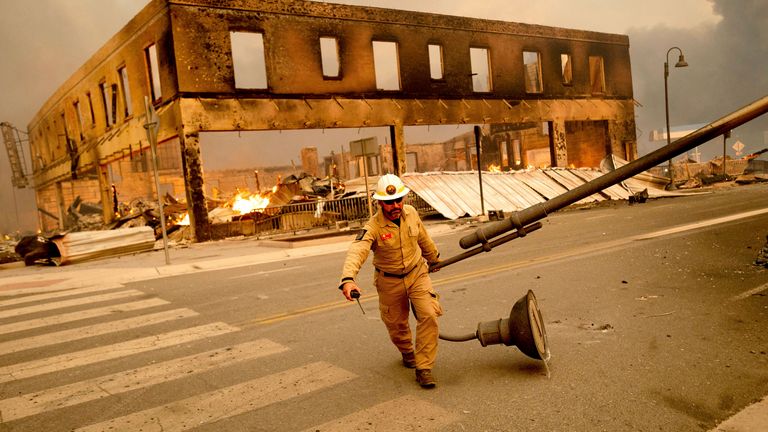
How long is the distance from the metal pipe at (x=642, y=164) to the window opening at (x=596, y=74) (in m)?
29.3

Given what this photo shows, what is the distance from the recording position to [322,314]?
5.98 metres

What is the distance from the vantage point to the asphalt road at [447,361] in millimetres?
3217

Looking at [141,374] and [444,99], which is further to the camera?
[444,99]

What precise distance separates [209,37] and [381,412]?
18.4 metres

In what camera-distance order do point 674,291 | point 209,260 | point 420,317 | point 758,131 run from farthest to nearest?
point 758,131, point 209,260, point 674,291, point 420,317

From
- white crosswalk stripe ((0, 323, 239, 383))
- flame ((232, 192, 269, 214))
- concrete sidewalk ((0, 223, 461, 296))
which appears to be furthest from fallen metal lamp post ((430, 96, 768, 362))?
flame ((232, 192, 269, 214))

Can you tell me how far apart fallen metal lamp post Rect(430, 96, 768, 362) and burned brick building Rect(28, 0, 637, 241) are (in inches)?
629

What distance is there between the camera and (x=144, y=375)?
4.31 m

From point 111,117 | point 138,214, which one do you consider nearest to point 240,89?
point 138,214

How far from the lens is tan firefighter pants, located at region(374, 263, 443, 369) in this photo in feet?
12.3

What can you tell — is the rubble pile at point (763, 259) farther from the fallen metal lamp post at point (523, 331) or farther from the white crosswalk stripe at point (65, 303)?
the white crosswalk stripe at point (65, 303)

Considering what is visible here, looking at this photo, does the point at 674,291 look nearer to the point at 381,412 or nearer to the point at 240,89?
the point at 381,412

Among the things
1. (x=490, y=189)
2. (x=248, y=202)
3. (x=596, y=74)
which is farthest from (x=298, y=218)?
(x=596, y=74)

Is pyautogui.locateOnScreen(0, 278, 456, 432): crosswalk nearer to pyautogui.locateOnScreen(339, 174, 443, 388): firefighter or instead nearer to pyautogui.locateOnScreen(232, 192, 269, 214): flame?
pyautogui.locateOnScreen(339, 174, 443, 388): firefighter
